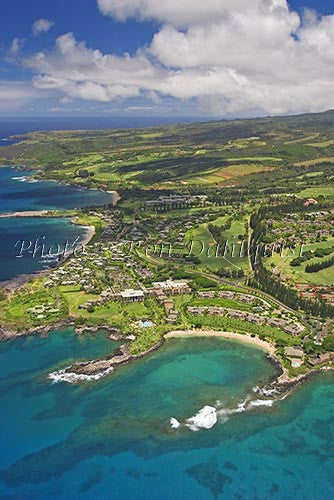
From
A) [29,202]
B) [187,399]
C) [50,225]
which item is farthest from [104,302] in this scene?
[29,202]

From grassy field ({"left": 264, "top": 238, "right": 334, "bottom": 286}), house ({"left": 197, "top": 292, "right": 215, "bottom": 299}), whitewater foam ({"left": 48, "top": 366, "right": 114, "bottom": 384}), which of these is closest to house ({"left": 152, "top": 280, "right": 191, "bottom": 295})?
house ({"left": 197, "top": 292, "right": 215, "bottom": 299})

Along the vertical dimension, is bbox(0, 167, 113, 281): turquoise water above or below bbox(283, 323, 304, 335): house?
above

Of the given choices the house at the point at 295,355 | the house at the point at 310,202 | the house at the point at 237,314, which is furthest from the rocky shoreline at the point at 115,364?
the house at the point at 310,202

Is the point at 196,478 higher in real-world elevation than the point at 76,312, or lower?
lower

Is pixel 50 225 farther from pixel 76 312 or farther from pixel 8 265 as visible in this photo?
pixel 76 312

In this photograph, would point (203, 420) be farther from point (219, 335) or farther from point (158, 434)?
point (219, 335)

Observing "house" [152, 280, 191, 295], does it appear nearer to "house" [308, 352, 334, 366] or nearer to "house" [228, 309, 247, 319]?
"house" [228, 309, 247, 319]
